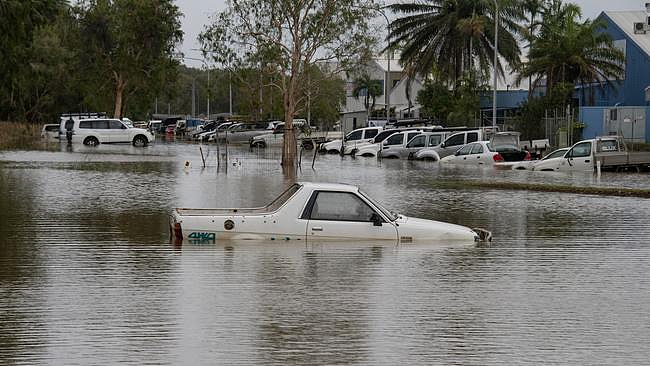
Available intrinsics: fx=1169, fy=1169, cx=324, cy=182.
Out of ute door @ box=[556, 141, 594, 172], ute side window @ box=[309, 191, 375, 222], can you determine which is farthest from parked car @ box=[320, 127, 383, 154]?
ute side window @ box=[309, 191, 375, 222]

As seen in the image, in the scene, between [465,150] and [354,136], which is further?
[354,136]

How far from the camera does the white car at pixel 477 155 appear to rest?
49844mm

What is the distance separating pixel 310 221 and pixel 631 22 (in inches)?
2209

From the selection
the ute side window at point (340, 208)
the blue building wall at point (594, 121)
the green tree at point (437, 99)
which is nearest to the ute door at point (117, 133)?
the green tree at point (437, 99)

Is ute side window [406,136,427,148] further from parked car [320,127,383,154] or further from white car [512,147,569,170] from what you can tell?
white car [512,147,569,170]

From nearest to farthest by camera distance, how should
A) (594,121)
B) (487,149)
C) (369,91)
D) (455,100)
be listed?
(487,149) → (594,121) → (455,100) → (369,91)

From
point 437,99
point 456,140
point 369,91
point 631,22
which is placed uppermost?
point 631,22

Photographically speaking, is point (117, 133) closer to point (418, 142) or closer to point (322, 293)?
point (418, 142)

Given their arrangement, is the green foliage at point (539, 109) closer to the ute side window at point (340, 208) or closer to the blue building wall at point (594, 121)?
the blue building wall at point (594, 121)

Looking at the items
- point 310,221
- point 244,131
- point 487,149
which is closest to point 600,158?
point 487,149

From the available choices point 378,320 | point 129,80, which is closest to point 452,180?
point 378,320

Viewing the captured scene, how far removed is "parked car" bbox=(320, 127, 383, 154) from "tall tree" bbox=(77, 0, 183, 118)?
35.1 meters

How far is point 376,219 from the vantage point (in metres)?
18.6

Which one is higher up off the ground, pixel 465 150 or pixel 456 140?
pixel 456 140
